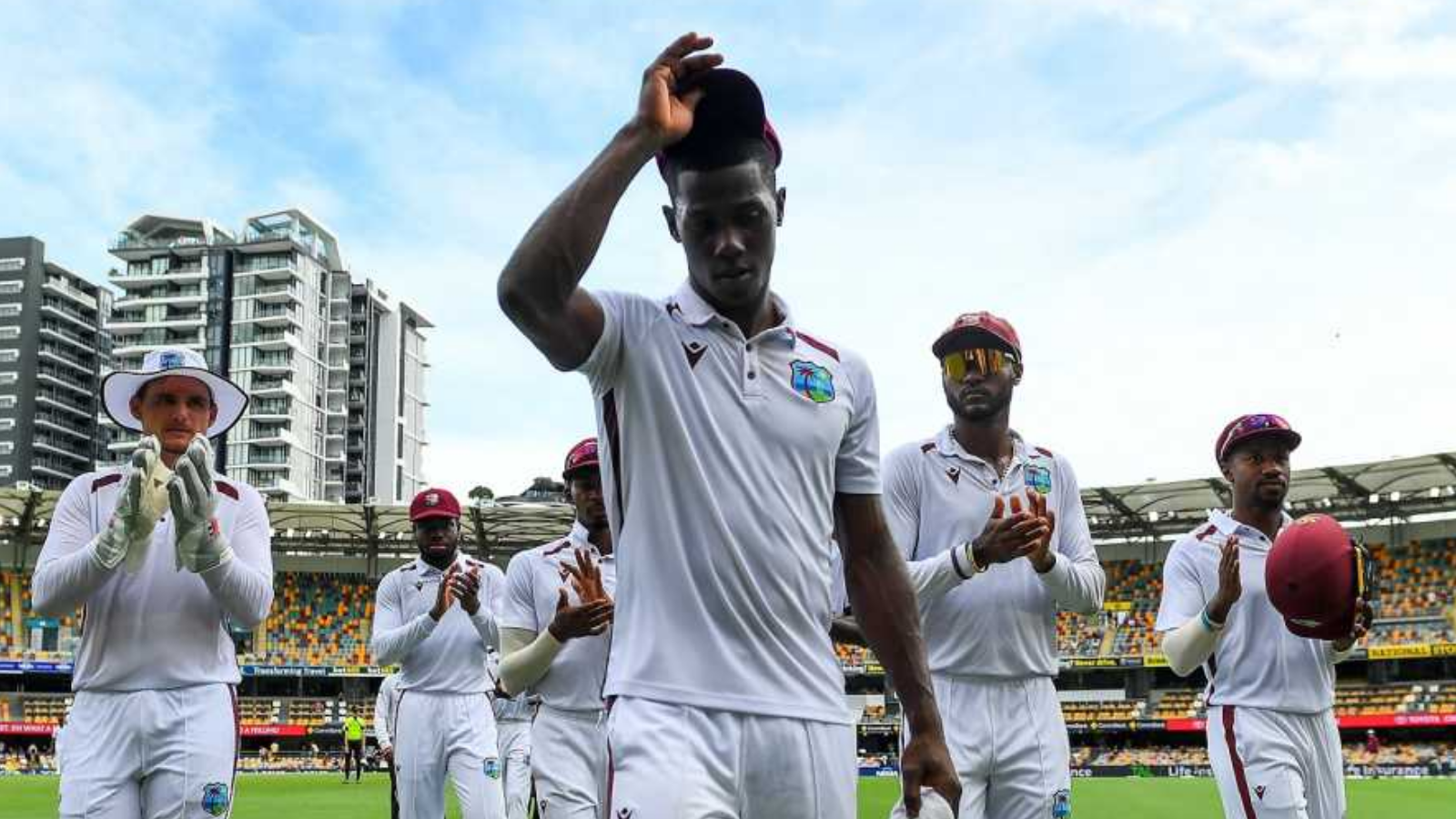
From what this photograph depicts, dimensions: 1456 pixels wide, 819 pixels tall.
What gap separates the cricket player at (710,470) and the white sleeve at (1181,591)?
4.36 metres

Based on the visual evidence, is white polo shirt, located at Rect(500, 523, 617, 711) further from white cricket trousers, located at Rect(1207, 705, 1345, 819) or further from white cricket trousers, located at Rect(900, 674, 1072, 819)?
white cricket trousers, located at Rect(1207, 705, 1345, 819)

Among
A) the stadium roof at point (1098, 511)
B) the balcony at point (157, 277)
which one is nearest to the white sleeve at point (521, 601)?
the stadium roof at point (1098, 511)

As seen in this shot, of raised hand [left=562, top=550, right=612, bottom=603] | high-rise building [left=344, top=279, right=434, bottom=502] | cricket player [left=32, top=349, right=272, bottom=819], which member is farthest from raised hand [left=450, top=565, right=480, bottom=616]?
high-rise building [left=344, top=279, right=434, bottom=502]

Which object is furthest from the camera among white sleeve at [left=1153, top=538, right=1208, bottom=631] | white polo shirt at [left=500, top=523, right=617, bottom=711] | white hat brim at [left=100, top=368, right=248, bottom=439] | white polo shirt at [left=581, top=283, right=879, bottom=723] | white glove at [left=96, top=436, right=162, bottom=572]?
white polo shirt at [left=500, top=523, right=617, bottom=711]

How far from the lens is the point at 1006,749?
20.6ft

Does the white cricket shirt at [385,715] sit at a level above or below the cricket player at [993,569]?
below

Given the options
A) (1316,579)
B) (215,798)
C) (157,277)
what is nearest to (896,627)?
(215,798)

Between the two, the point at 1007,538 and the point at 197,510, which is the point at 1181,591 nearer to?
the point at 1007,538

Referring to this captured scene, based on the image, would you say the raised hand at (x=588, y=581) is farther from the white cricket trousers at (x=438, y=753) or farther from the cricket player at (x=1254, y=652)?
the white cricket trousers at (x=438, y=753)

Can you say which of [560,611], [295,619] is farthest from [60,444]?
[560,611]

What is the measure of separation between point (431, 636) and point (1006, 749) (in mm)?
5967

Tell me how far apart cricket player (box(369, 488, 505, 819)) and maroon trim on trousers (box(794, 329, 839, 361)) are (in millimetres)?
6776

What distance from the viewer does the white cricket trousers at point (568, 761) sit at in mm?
7980

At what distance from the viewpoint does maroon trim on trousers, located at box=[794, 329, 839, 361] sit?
11.9 feet
